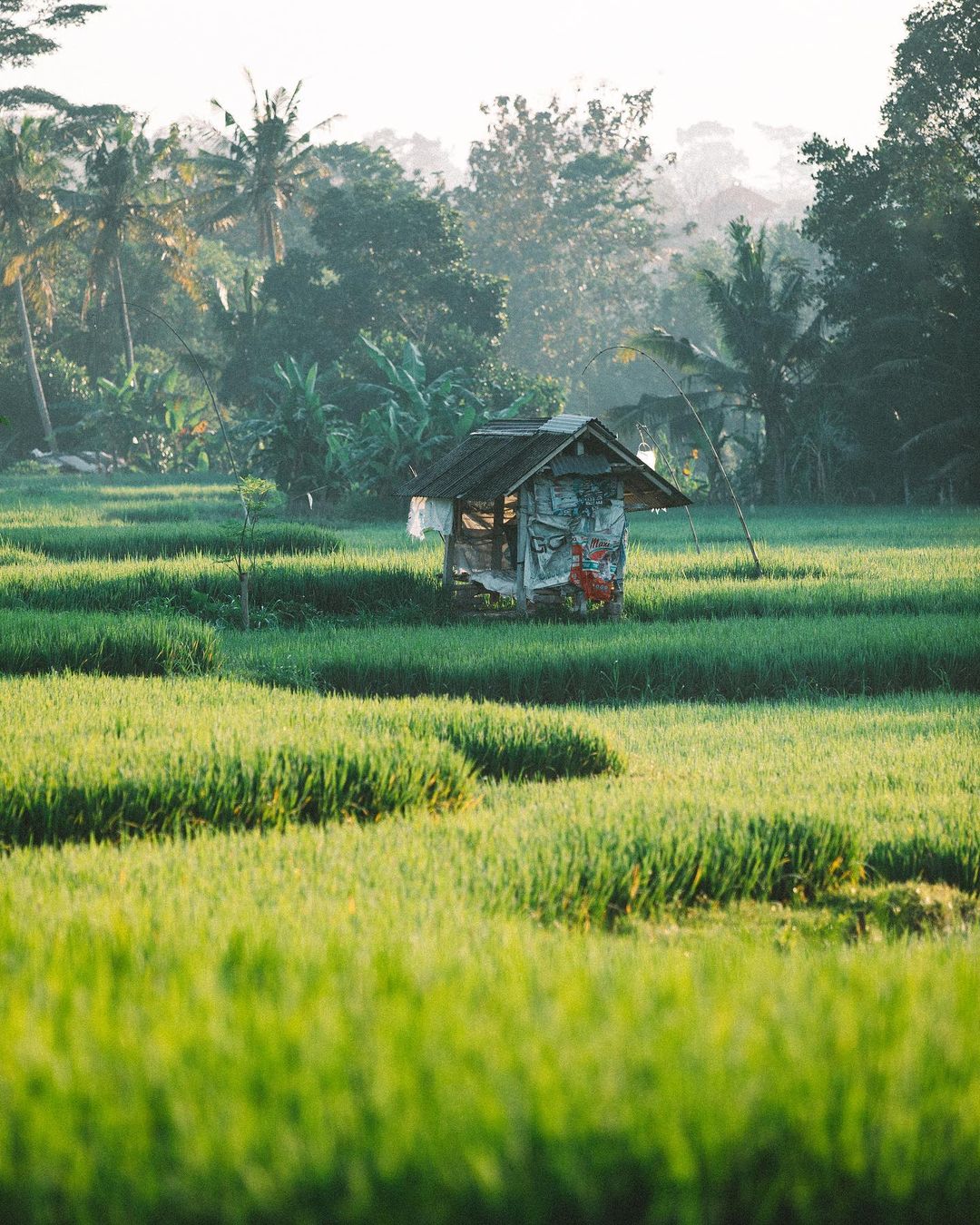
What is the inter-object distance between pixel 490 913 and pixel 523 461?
823cm

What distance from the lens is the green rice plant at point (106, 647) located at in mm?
9227

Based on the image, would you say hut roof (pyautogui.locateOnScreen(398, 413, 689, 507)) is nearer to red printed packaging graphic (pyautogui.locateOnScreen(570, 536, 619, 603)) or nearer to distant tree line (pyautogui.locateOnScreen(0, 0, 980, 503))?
red printed packaging graphic (pyautogui.locateOnScreen(570, 536, 619, 603))

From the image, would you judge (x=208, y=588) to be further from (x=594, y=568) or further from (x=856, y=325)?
(x=856, y=325)

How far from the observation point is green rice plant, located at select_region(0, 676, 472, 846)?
545 centimetres

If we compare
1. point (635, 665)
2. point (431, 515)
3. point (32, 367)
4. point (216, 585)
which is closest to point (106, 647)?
point (216, 585)

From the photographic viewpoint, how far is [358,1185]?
6.22 feet

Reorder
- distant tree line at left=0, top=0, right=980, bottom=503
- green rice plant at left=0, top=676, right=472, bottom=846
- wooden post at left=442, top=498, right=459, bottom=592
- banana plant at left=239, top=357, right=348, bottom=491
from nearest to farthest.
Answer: green rice plant at left=0, top=676, right=472, bottom=846, wooden post at left=442, top=498, right=459, bottom=592, banana plant at left=239, top=357, right=348, bottom=491, distant tree line at left=0, top=0, right=980, bottom=503

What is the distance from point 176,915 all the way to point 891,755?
438cm

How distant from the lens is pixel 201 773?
5715 mm

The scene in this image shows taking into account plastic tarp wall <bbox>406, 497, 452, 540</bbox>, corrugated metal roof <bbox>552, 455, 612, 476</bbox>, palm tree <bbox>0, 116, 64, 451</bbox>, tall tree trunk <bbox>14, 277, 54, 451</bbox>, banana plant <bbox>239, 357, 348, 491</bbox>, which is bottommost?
plastic tarp wall <bbox>406, 497, 452, 540</bbox>

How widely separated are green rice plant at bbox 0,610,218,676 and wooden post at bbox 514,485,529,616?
325 centimetres

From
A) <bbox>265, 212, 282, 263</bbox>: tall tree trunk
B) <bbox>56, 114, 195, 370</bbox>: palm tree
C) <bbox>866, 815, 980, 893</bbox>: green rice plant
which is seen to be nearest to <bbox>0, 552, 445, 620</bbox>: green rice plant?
<bbox>866, 815, 980, 893</bbox>: green rice plant

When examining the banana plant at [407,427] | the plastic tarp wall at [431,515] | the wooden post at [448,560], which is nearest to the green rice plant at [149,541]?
the plastic tarp wall at [431,515]

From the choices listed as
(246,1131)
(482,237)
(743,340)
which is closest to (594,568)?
(246,1131)
